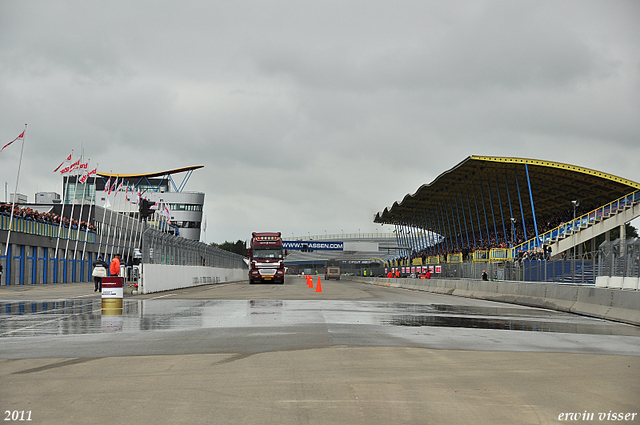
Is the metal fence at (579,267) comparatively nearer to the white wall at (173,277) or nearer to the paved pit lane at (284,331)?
the paved pit lane at (284,331)

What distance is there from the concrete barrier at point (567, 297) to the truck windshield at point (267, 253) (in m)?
19.3

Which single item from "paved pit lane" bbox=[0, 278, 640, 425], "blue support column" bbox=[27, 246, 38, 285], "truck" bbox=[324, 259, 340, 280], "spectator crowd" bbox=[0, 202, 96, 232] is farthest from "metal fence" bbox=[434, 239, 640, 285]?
"truck" bbox=[324, 259, 340, 280]

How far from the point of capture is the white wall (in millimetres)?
30925

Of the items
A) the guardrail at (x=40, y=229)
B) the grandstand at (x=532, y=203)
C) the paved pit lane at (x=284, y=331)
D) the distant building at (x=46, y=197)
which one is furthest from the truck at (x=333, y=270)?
the paved pit lane at (x=284, y=331)

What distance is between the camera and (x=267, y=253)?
5191 cm

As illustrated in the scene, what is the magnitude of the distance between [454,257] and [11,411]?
193 ft

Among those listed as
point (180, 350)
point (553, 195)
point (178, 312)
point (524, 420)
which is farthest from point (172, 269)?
point (553, 195)

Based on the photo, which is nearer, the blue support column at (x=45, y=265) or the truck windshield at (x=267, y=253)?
the blue support column at (x=45, y=265)

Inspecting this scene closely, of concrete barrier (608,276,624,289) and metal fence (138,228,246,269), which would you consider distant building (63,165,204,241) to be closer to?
metal fence (138,228,246,269)

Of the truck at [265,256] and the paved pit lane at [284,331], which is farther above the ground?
the truck at [265,256]

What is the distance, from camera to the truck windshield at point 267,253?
5181 centimetres

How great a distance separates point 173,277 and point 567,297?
23319 mm

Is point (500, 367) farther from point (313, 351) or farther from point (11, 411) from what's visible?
point (11, 411)

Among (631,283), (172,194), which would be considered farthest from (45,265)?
(172,194)
